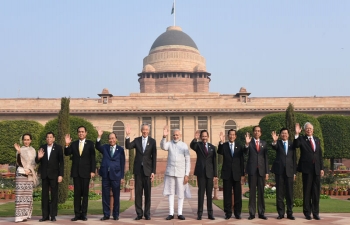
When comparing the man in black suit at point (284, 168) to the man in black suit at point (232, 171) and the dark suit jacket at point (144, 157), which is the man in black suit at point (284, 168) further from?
the dark suit jacket at point (144, 157)

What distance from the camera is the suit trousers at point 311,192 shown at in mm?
8173

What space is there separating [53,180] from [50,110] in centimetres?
3415

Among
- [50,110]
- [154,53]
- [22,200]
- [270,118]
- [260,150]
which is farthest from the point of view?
[154,53]

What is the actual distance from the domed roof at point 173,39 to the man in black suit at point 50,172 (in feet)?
183

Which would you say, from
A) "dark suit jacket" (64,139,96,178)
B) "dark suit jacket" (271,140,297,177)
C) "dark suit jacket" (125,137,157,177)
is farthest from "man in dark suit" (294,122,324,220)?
"dark suit jacket" (64,139,96,178)

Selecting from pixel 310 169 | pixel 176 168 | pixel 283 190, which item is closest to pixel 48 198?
pixel 176 168

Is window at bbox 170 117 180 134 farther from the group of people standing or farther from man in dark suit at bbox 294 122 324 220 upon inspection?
man in dark suit at bbox 294 122 324 220

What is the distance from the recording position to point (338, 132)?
32062mm

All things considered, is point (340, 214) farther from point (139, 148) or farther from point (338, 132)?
point (338, 132)

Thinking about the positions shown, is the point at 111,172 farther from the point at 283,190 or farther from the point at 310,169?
the point at 310,169

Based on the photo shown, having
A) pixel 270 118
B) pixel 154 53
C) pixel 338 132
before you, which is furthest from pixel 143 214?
pixel 154 53

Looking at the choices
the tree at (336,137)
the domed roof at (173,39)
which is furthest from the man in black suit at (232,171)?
the domed roof at (173,39)

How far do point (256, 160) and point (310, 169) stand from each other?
1.13 metres

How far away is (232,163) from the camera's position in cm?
841
